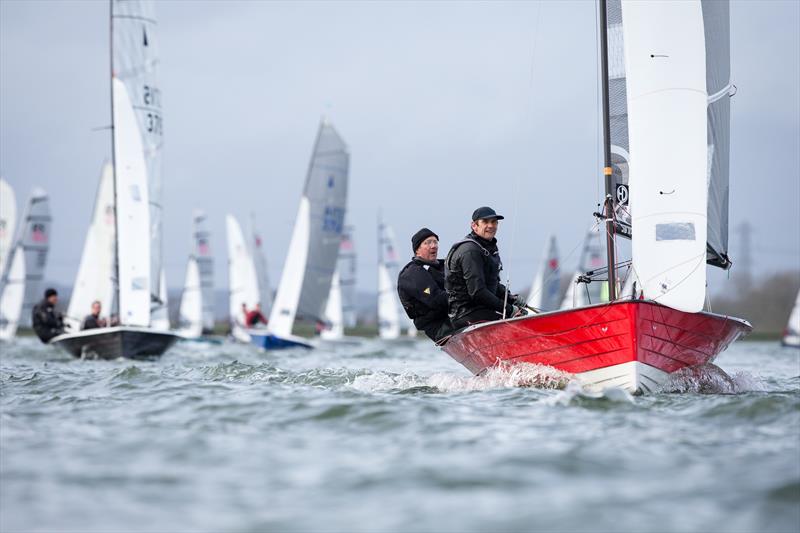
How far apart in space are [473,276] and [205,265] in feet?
129

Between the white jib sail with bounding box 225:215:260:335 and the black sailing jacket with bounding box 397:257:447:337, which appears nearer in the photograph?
the black sailing jacket with bounding box 397:257:447:337

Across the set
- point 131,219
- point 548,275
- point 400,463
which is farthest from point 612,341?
point 548,275

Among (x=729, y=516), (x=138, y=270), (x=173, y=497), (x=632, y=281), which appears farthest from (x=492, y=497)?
(x=138, y=270)

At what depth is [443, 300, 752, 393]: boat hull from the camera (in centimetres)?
709

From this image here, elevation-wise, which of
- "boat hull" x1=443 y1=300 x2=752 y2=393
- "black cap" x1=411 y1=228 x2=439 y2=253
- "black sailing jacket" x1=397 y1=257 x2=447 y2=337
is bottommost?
"boat hull" x1=443 y1=300 x2=752 y2=393

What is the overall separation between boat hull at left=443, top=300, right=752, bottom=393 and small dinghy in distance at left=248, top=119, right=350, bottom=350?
1899 centimetres

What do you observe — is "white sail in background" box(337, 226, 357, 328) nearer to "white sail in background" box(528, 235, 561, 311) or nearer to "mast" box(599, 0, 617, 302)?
"white sail in background" box(528, 235, 561, 311)

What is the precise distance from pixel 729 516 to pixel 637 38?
5.34 m

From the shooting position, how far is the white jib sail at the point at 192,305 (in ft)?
143

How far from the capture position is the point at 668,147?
7828mm

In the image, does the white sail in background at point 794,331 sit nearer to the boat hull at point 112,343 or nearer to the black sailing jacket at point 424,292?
the boat hull at point 112,343

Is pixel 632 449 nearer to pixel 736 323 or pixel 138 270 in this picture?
pixel 736 323

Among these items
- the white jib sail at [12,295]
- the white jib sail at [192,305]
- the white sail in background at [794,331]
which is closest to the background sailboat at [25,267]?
the white jib sail at [12,295]

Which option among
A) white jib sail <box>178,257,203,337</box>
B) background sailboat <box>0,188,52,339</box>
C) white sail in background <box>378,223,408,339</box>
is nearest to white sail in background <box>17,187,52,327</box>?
background sailboat <box>0,188,52,339</box>
